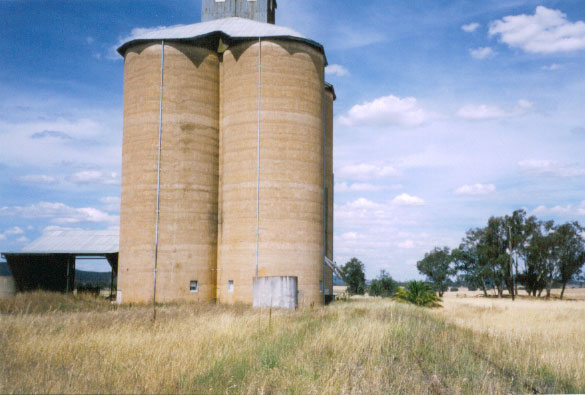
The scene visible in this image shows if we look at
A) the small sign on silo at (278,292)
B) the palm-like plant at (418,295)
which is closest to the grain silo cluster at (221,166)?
the small sign on silo at (278,292)

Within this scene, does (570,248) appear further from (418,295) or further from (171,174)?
(171,174)

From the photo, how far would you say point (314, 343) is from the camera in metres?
13.0

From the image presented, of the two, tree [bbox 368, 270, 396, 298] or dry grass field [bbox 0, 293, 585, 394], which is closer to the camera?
dry grass field [bbox 0, 293, 585, 394]

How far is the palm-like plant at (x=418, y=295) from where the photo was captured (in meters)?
39.9

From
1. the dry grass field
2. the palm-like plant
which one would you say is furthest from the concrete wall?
the dry grass field

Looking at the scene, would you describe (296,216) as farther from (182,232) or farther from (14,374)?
(14,374)

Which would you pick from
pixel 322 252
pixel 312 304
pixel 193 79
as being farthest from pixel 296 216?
pixel 193 79

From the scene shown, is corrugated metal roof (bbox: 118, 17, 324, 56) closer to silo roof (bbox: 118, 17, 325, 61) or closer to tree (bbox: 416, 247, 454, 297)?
silo roof (bbox: 118, 17, 325, 61)

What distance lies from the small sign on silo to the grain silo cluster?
2.92 meters

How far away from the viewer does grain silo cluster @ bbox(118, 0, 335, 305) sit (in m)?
32.8

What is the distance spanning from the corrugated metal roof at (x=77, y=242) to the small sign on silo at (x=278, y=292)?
47.0ft

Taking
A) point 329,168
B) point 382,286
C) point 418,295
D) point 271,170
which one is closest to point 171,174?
point 271,170

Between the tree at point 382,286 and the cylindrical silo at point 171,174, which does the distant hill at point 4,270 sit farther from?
the tree at point 382,286

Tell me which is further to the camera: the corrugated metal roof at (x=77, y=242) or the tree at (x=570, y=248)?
the tree at (x=570, y=248)
